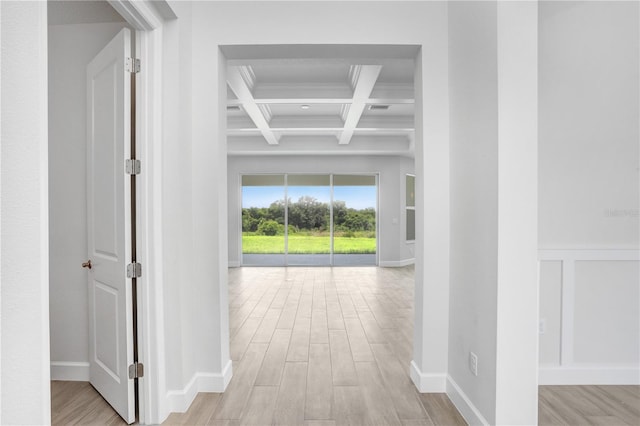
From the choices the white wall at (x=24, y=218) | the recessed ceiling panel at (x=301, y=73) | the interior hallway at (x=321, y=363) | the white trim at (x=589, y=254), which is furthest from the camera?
the recessed ceiling panel at (x=301, y=73)

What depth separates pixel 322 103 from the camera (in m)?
4.98

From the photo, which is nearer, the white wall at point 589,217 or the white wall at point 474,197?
the white wall at point 474,197

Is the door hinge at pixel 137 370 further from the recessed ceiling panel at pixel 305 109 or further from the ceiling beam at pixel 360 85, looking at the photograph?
the recessed ceiling panel at pixel 305 109

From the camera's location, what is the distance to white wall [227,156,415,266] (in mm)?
8383

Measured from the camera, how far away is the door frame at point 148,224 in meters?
2.07

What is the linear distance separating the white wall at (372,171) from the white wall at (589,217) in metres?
5.86

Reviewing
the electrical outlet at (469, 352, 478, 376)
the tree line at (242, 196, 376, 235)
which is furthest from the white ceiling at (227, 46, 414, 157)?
the electrical outlet at (469, 352, 478, 376)

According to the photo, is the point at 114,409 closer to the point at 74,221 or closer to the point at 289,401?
the point at 289,401

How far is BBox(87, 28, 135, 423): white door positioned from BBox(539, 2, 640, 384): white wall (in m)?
2.87

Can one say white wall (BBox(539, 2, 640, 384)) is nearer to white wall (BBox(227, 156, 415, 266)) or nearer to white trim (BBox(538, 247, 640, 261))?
white trim (BBox(538, 247, 640, 261))

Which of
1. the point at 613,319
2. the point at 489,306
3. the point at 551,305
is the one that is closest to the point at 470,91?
the point at 489,306

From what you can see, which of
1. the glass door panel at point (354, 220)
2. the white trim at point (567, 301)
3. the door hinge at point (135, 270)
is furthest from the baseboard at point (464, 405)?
the glass door panel at point (354, 220)

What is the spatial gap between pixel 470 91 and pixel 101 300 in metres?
2.75

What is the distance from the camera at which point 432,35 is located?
2.44 meters
